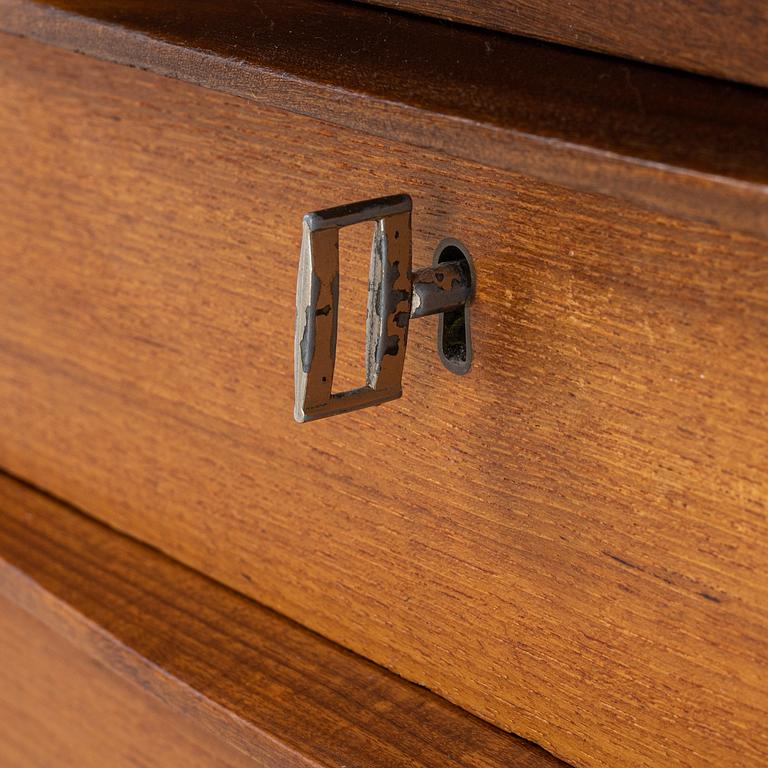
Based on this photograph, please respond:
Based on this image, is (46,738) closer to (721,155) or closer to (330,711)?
(330,711)

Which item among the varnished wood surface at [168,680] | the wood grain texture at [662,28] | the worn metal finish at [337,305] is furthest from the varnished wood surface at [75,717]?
the wood grain texture at [662,28]

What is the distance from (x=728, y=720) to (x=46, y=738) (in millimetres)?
416

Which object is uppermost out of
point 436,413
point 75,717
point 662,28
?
point 662,28

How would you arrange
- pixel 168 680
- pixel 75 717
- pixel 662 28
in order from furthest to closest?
pixel 75 717 → pixel 168 680 → pixel 662 28

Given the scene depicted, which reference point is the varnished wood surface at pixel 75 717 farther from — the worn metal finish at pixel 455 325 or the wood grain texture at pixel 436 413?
the worn metal finish at pixel 455 325

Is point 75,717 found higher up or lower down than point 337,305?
lower down

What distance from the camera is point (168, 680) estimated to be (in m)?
0.47

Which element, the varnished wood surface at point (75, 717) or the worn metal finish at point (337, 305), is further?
the varnished wood surface at point (75, 717)

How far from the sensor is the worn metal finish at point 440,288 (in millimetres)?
354

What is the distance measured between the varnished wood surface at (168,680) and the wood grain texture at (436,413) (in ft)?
0.04

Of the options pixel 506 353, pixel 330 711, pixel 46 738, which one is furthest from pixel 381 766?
pixel 46 738

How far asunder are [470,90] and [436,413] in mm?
122

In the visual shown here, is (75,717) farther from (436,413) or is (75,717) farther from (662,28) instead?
(662,28)

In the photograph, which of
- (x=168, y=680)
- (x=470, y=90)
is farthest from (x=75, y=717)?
(x=470, y=90)
